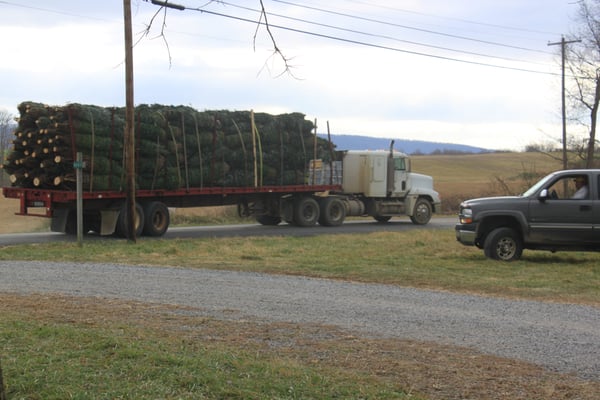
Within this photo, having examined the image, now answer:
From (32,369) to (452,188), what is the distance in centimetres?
4925

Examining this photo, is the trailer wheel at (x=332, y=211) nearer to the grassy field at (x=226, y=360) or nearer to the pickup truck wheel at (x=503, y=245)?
the pickup truck wheel at (x=503, y=245)

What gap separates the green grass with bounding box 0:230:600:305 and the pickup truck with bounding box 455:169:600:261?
42 centimetres

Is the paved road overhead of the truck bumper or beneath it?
beneath

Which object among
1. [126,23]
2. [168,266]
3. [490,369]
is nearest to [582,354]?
[490,369]

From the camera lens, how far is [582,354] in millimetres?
7258

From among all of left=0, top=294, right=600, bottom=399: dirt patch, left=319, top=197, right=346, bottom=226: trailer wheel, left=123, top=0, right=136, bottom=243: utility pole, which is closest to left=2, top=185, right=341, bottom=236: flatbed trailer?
left=319, top=197, right=346, bottom=226: trailer wheel

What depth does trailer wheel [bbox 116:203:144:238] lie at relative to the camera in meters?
21.7

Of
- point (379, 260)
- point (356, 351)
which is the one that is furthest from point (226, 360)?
point (379, 260)

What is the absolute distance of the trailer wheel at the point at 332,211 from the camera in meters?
28.9

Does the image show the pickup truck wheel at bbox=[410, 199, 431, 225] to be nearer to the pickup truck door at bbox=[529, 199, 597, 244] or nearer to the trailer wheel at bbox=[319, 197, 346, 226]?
the trailer wheel at bbox=[319, 197, 346, 226]

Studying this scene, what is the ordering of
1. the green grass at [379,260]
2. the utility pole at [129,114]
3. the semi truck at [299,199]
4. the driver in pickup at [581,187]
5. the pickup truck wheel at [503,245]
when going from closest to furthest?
the green grass at [379,260] → the driver in pickup at [581,187] → the pickup truck wheel at [503,245] → the utility pole at [129,114] → the semi truck at [299,199]

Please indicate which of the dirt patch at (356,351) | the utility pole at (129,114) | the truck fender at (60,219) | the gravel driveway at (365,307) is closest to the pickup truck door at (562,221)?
the gravel driveway at (365,307)

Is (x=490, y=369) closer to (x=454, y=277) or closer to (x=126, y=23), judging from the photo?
(x=454, y=277)

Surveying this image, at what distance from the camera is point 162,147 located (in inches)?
883
